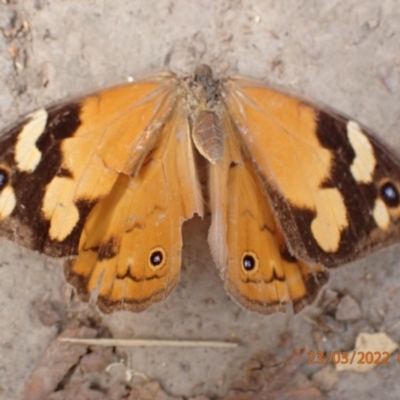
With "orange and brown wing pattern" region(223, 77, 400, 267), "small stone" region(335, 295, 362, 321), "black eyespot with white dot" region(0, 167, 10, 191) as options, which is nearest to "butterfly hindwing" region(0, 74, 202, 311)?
"black eyespot with white dot" region(0, 167, 10, 191)

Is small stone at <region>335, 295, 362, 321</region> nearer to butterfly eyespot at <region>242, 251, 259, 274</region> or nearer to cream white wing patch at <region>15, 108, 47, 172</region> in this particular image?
butterfly eyespot at <region>242, 251, 259, 274</region>

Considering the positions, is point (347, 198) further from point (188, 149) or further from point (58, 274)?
point (58, 274)

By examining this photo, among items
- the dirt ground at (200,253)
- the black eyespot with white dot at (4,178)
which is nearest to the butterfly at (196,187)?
the black eyespot with white dot at (4,178)

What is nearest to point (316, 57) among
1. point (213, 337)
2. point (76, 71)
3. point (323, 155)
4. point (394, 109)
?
point (394, 109)

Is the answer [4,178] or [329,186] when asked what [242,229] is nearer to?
[329,186]

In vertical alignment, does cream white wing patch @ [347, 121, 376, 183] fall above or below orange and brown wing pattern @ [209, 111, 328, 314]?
above

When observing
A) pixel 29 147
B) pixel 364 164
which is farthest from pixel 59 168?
pixel 364 164
